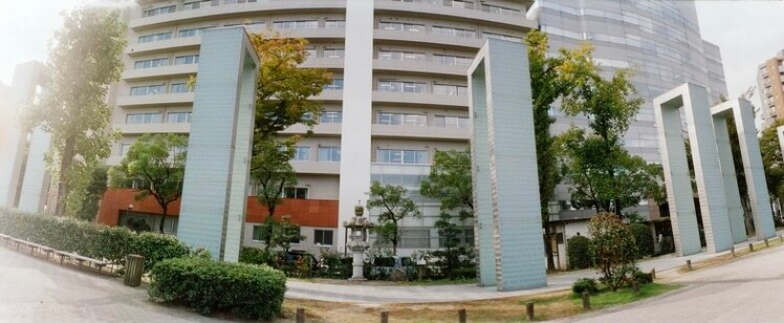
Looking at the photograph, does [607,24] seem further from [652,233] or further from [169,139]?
[169,139]

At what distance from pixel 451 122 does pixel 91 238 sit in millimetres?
24456

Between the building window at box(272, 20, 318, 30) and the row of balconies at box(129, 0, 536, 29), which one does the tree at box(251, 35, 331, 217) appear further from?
the building window at box(272, 20, 318, 30)

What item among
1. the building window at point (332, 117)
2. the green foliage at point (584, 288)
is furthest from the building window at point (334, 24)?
the green foliage at point (584, 288)

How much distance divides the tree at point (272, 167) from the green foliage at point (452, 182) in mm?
8477

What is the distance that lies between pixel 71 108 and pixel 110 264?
21.1 feet

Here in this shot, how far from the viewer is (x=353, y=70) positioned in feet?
98.3

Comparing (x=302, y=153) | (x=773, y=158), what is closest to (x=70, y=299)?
(x=302, y=153)

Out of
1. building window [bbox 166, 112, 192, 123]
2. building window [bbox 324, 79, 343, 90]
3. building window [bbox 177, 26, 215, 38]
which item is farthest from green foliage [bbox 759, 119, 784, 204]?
building window [bbox 177, 26, 215, 38]

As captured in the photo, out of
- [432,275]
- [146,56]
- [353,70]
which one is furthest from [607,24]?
[146,56]

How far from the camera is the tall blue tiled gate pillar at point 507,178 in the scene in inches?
539

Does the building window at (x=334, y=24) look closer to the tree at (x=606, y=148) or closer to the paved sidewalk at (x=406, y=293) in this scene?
the tree at (x=606, y=148)

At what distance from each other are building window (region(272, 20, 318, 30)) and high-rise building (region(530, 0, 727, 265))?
63.6 ft

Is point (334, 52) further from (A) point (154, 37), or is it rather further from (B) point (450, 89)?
(A) point (154, 37)

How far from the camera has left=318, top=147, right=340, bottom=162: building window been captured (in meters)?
30.4
